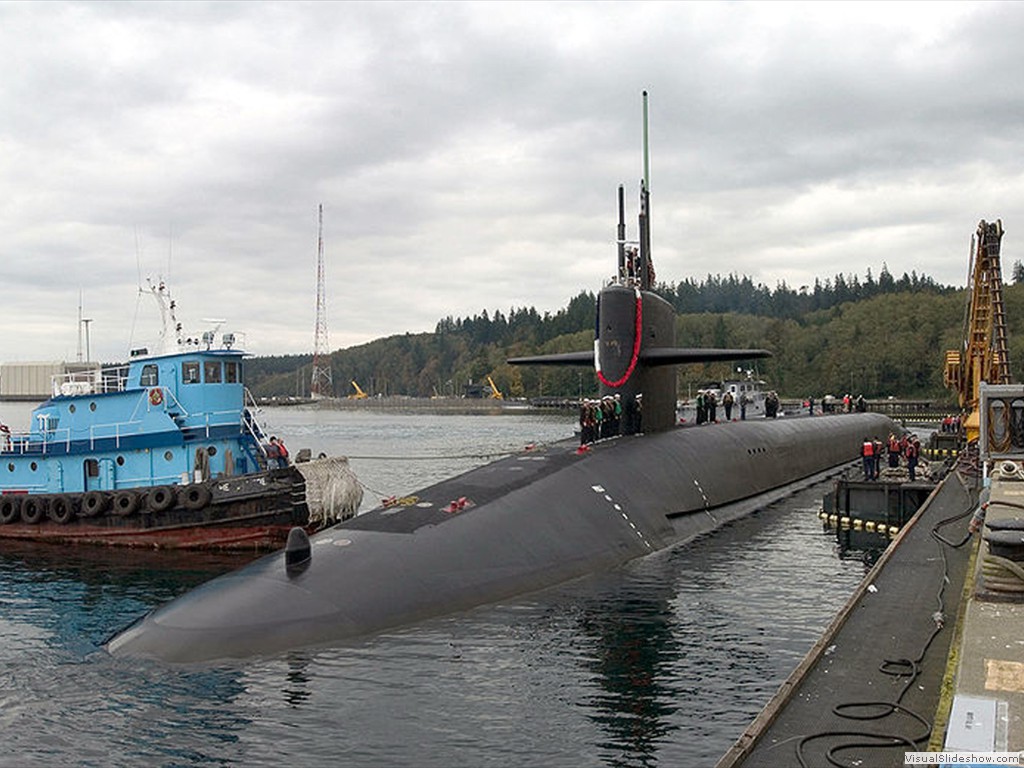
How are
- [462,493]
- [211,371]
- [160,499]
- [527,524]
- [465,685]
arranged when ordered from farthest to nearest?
[211,371], [160,499], [462,493], [527,524], [465,685]

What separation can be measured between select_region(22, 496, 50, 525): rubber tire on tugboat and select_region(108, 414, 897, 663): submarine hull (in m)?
12.2

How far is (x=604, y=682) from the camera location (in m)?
11.9

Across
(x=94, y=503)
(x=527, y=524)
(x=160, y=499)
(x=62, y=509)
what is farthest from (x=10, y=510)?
(x=527, y=524)

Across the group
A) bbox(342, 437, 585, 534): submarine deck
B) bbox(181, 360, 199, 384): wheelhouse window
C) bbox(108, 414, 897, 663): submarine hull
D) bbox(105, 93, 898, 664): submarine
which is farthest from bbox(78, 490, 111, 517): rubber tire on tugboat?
bbox(108, 414, 897, 663): submarine hull

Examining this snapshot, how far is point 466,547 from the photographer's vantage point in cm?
1498

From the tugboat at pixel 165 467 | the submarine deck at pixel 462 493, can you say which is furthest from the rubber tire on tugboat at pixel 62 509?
the submarine deck at pixel 462 493

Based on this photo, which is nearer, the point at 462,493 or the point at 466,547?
the point at 466,547

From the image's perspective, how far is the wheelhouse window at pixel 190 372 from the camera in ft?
81.2

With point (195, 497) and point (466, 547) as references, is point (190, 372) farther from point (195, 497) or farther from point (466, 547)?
point (466, 547)

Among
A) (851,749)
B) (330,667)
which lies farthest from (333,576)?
(851,749)

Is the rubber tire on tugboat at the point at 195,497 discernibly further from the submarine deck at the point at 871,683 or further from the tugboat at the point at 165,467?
the submarine deck at the point at 871,683

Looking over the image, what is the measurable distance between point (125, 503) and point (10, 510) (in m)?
4.01

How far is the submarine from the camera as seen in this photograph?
498 inches

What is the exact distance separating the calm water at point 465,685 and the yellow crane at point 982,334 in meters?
18.8
